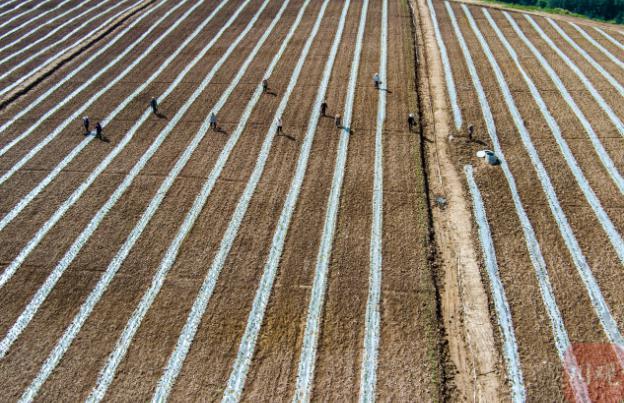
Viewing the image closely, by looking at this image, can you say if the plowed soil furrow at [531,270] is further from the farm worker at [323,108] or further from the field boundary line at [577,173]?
the farm worker at [323,108]

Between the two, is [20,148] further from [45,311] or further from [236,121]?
[45,311]

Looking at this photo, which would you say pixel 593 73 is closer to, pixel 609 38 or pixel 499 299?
pixel 609 38

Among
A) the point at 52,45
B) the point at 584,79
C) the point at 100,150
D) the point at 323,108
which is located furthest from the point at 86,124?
the point at 584,79

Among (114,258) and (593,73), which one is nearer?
(114,258)

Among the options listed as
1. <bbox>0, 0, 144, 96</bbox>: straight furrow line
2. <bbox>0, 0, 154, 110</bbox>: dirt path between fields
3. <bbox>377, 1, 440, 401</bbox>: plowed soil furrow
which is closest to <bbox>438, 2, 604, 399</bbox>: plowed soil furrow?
<bbox>377, 1, 440, 401</bbox>: plowed soil furrow

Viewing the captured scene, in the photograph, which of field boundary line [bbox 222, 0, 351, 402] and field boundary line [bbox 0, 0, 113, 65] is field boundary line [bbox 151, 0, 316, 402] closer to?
field boundary line [bbox 222, 0, 351, 402]

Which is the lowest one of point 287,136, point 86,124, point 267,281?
point 86,124

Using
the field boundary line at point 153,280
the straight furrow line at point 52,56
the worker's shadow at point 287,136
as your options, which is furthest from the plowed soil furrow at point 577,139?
the straight furrow line at point 52,56
